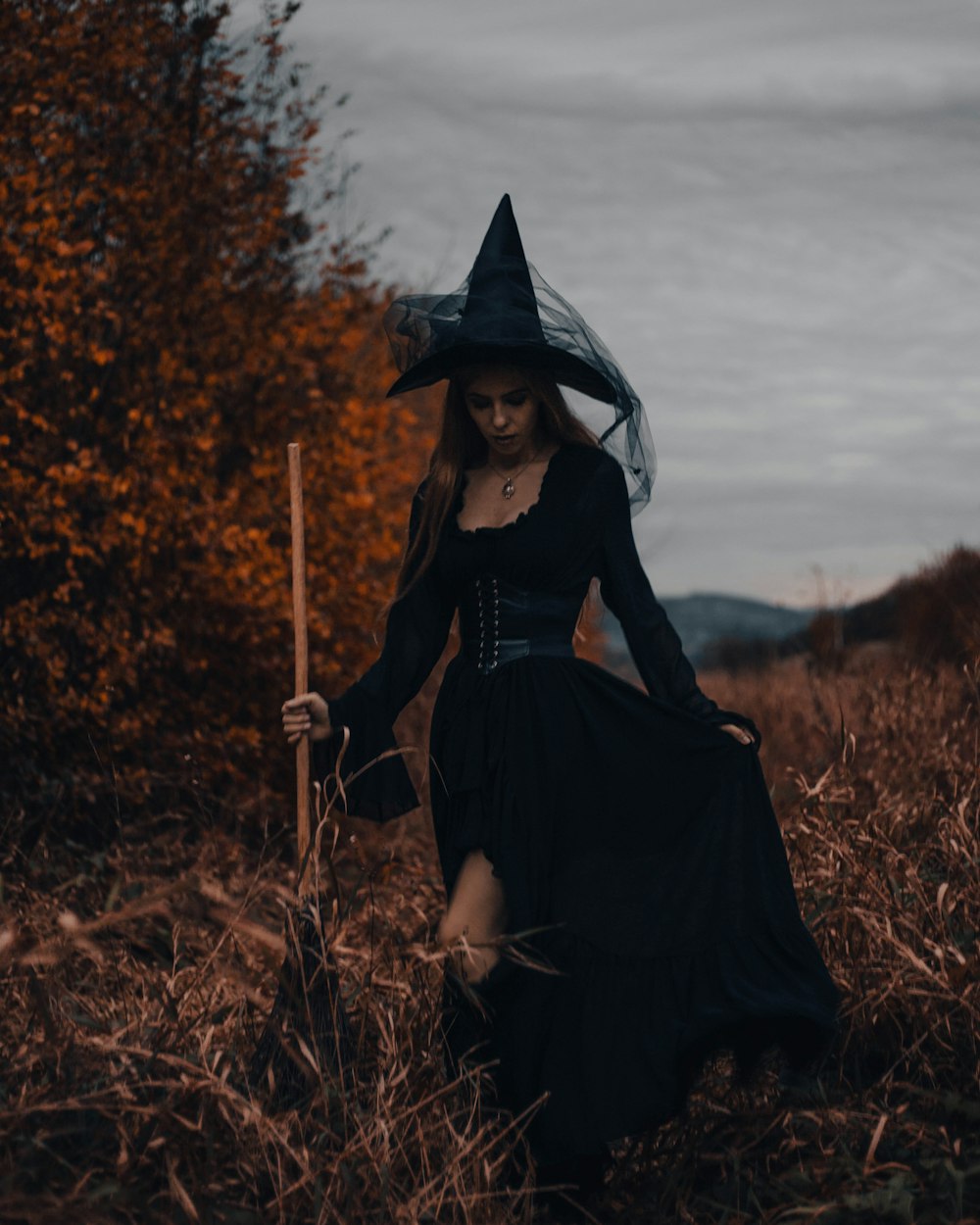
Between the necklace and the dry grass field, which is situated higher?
the necklace

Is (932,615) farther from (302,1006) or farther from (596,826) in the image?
(302,1006)

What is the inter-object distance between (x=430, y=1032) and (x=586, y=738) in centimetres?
77

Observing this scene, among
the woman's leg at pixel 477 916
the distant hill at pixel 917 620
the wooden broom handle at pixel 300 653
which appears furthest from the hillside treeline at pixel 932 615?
the wooden broom handle at pixel 300 653

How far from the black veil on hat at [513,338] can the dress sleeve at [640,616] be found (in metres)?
0.15

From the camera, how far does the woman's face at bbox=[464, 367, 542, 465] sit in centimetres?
351

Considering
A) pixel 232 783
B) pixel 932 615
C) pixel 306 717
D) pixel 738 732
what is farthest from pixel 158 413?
pixel 932 615

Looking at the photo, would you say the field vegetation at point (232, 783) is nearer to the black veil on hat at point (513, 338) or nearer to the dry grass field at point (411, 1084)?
the dry grass field at point (411, 1084)

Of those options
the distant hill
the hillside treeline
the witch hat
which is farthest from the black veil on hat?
the hillside treeline

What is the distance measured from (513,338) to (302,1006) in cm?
162

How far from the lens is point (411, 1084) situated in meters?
3.04

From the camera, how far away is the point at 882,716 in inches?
234

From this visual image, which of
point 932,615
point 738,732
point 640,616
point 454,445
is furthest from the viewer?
point 932,615

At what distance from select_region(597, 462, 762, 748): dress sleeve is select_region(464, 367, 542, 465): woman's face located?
0.77 ft

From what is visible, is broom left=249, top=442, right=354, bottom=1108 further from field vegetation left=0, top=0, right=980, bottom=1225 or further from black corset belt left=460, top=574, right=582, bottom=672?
black corset belt left=460, top=574, right=582, bottom=672
